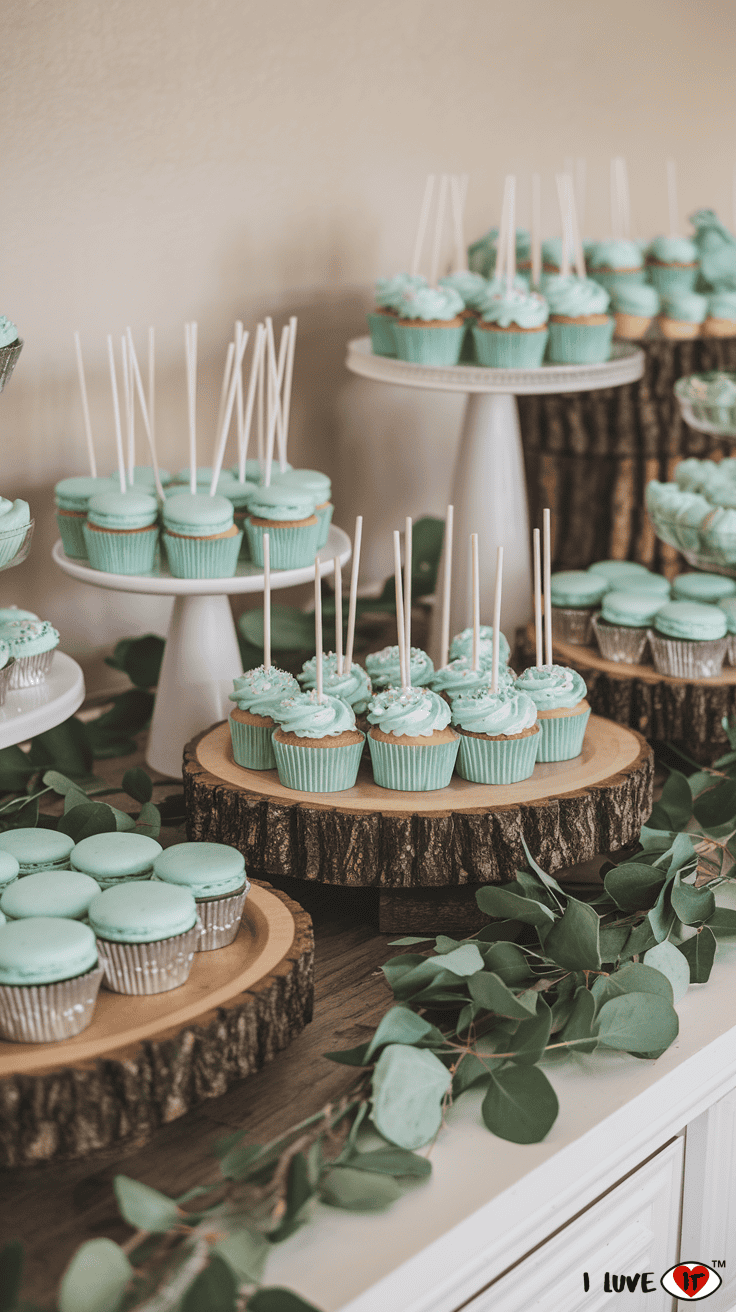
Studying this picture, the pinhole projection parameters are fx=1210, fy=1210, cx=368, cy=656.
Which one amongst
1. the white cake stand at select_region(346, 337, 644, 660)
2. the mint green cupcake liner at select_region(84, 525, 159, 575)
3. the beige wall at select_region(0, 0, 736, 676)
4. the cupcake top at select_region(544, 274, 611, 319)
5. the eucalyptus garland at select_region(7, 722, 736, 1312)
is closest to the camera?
the eucalyptus garland at select_region(7, 722, 736, 1312)

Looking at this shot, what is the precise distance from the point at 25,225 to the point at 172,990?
1.20m

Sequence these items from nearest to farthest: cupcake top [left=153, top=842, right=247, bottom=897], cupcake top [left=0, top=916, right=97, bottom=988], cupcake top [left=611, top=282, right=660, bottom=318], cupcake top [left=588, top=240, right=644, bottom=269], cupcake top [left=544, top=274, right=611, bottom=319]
→ cupcake top [left=0, top=916, right=97, bottom=988] < cupcake top [left=153, top=842, right=247, bottom=897] < cupcake top [left=544, top=274, right=611, bottom=319] < cupcake top [left=611, top=282, right=660, bottom=318] < cupcake top [left=588, top=240, right=644, bottom=269]

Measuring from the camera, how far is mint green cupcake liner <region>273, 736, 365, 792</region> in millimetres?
1262

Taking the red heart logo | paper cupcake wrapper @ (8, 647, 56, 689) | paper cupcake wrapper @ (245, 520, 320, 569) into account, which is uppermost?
paper cupcake wrapper @ (245, 520, 320, 569)

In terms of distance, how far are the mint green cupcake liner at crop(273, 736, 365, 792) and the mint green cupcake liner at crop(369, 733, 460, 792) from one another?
0.03 m

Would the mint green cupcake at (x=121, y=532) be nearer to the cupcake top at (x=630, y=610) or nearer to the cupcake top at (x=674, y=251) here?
the cupcake top at (x=630, y=610)

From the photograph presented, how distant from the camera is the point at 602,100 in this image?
9.57ft

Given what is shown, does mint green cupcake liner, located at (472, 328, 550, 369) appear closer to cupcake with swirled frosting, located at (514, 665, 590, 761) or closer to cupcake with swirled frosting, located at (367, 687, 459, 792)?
Answer: cupcake with swirled frosting, located at (514, 665, 590, 761)

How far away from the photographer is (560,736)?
4.52 ft

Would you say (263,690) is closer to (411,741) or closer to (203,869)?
(411,741)

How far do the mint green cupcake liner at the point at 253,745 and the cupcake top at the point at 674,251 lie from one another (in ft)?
5.18

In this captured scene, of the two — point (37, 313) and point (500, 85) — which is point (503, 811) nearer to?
point (37, 313)

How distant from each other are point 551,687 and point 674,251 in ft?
4.58

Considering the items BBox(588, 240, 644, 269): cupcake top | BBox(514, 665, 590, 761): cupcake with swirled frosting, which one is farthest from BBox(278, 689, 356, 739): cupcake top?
BBox(588, 240, 644, 269): cupcake top
